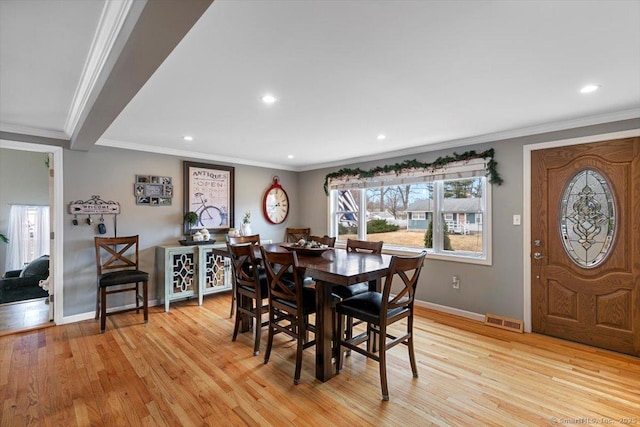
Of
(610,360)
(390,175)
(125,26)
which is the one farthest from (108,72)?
(610,360)

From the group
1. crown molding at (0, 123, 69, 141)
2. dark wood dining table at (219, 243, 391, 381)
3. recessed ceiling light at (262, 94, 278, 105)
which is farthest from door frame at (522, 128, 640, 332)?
crown molding at (0, 123, 69, 141)

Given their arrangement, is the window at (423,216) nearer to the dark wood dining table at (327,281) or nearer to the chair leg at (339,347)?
the dark wood dining table at (327,281)

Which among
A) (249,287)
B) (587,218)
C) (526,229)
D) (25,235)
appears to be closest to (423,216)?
(526,229)

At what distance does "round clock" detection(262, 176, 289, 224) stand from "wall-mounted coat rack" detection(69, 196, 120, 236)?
92.9 inches

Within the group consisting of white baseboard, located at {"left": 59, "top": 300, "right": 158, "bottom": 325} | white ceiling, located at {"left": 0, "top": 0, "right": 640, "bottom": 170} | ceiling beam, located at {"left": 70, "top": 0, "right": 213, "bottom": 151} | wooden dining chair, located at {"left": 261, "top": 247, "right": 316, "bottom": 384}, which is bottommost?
white baseboard, located at {"left": 59, "top": 300, "right": 158, "bottom": 325}

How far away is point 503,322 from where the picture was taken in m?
3.50

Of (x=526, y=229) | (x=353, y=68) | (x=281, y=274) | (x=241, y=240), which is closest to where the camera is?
(x=353, y=68)

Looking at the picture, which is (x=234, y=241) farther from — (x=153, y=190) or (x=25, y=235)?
(x=25, y=235)

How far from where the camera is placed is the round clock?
5.63 meters

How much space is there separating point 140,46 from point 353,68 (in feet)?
4.06

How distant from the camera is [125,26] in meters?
1.38

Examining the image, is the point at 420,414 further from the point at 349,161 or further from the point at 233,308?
the point at 349,161

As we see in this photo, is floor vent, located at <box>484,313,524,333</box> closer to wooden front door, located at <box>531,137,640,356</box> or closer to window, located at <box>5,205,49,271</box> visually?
wooden front door, located at <box>531,137,640,356</box>

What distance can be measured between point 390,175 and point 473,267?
1.79m
